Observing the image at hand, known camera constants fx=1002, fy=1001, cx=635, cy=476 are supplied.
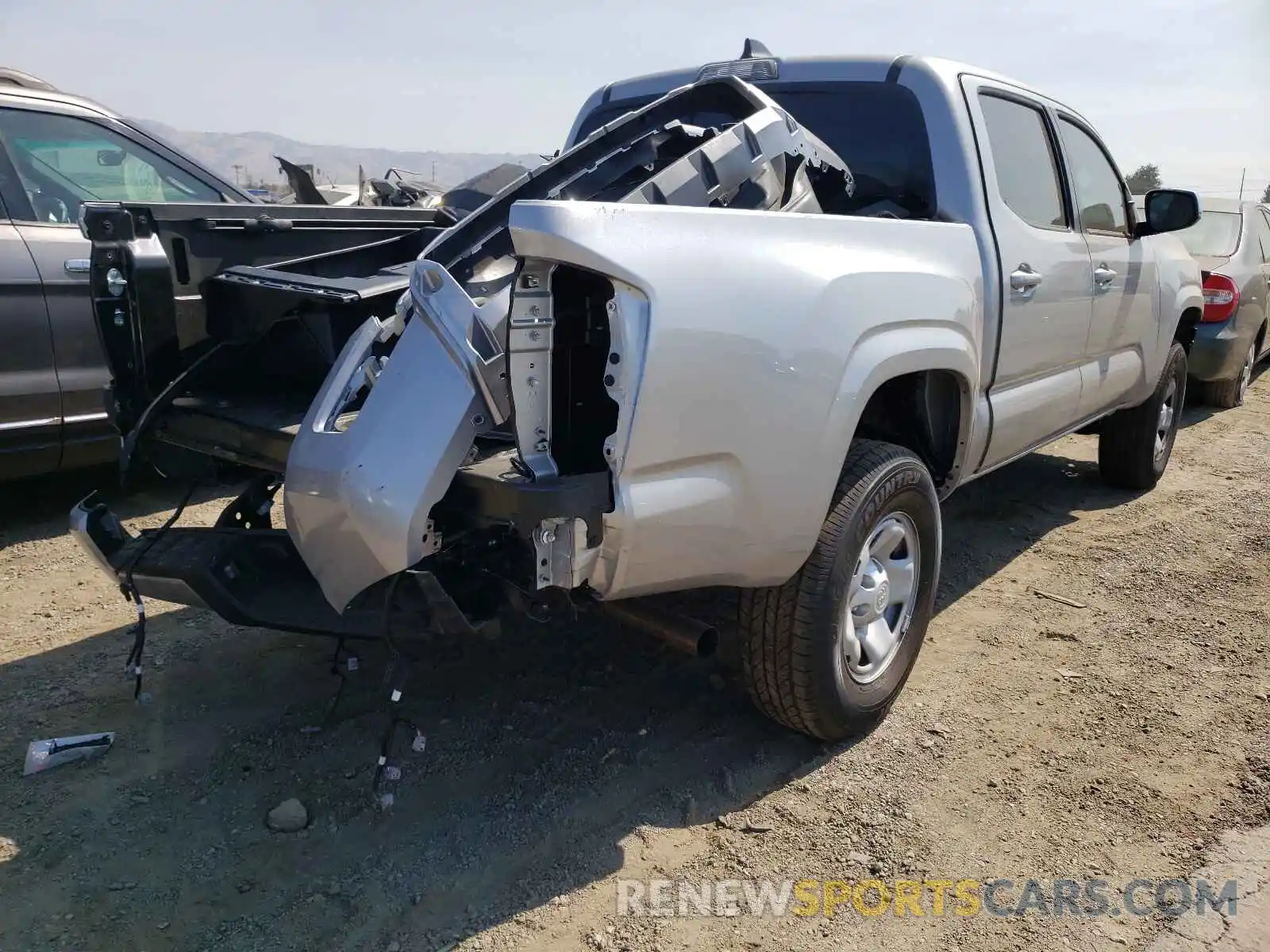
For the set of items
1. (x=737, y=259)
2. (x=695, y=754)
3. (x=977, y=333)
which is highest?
(x=737, y=259)

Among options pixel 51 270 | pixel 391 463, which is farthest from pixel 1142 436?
pixel 51 270

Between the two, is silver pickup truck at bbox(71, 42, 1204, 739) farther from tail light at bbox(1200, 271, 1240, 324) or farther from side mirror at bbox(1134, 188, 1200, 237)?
tail light at bbox(1200, 271, 1240, 324)

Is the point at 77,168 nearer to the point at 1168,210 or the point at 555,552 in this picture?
the point at 555,552

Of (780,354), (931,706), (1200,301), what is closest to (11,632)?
(780,354)

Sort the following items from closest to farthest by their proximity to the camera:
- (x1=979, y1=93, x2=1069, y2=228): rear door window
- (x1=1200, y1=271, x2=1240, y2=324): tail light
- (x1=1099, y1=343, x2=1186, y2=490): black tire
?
1. (x1=979, y1=93, x2=1069, y2=228): rear door window
2. (x1=1099, y1=343, x2=1186, y2=490): black tire
3. (x1=1200, y1=271, x2=1240, y2=324): tail light

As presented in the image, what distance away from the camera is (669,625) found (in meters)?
2.87

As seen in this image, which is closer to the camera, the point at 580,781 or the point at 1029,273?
the point at 580,781

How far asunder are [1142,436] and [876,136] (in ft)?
10.2

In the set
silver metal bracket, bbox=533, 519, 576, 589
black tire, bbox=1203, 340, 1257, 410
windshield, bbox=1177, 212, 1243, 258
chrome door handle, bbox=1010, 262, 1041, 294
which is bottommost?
black tire, bbox=1203, 340, 1257, 410

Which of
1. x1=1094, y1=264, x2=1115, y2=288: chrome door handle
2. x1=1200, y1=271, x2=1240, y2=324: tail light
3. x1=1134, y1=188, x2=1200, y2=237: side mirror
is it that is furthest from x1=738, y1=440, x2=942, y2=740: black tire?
x1=1200, y1=271, x2=1240, y2=324: tail light

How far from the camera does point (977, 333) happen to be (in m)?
3.50

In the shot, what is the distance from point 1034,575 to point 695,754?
238 cm

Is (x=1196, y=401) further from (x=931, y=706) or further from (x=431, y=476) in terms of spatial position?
(x=431, y=476)

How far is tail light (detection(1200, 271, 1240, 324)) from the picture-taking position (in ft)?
26.4
